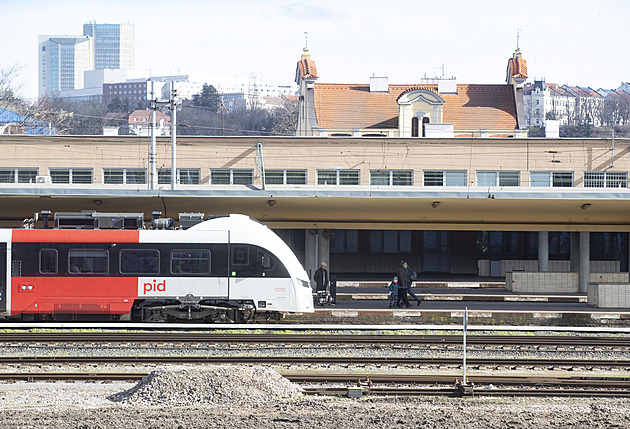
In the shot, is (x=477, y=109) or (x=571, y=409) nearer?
(x=571, y=409)

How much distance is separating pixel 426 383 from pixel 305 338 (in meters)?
5.36

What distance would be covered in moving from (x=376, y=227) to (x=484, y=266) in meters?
12.9

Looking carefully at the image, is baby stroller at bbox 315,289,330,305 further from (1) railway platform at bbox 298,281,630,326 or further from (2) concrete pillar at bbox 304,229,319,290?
(2) concrete pillar at bbox 304,229,319,290

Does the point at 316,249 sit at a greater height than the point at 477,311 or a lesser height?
greater

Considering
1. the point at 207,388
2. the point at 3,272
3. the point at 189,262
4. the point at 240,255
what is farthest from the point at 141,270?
the point at 207,388

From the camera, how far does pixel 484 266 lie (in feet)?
131

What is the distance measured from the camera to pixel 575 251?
31359 millimetres

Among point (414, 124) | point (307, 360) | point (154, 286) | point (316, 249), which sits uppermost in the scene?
point (414, 124)

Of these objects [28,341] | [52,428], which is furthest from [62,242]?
A: [52,428]

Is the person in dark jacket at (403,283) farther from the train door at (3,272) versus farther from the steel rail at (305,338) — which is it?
the train door at (3,272)

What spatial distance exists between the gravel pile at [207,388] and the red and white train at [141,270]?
7.78m

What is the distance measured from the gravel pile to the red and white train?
7.78m

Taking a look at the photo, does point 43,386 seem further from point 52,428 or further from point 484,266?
point 484,266

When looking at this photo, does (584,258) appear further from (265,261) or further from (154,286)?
(154,286)
